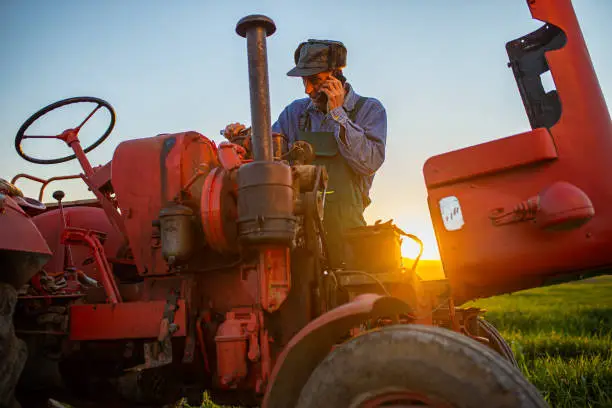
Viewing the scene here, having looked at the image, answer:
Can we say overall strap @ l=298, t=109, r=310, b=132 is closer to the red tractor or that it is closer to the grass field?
the red tractor

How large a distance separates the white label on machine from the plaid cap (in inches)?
57.4

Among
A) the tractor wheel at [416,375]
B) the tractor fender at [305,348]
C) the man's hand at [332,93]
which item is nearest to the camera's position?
the tractor wheel at [416,375]

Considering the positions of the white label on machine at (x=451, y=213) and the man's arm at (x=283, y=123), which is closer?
the white label on machine at (x=451, y=213)

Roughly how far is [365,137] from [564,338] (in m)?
4.80

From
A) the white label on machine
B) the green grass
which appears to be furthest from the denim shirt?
the green grass

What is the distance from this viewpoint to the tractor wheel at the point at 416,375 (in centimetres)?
129

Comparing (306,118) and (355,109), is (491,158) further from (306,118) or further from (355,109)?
(306,118)

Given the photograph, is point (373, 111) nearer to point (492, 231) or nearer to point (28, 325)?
point (492, 231)

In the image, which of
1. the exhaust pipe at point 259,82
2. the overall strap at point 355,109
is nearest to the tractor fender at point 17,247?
the exhaust pipe at point 259,82

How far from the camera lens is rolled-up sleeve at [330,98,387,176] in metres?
2.72

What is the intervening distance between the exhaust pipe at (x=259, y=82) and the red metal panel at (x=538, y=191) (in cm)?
71

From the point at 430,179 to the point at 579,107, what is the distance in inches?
24.1

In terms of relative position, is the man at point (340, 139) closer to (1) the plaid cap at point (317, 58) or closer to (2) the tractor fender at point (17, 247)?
(1) the plaid cap at point (317, 58)

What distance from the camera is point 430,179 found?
1910 mm
